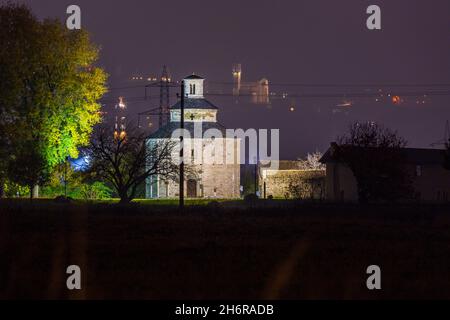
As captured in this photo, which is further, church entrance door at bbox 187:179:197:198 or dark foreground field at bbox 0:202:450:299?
church entrance door at bbox 187:179:197:198

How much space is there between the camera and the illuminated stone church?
92.6 m

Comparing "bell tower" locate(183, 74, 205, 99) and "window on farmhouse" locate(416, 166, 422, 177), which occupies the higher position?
"bell tower" locate(183, 74, 205, 99)

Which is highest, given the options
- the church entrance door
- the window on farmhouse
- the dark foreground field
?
the window on farmhouse

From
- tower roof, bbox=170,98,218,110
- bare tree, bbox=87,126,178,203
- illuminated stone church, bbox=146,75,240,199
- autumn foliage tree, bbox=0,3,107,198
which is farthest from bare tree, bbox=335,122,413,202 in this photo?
tower roof, bbox=170,98,218,110

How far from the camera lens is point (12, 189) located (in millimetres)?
65875

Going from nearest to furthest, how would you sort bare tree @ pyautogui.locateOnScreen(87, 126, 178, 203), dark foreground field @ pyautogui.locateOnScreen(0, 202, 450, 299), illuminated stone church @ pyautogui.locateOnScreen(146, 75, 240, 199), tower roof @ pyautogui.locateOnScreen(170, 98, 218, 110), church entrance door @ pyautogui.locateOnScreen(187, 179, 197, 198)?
dark foreground field @ pyautogui.locateOnScreen(0, 202, 450, 299) → bare tree @ pyautogui.locateOnScreen(87, 126, 178, 203) → illuminated stone church @ pyautogui.locateOnScreen(146, 75, 240, 199) → church entrance door @ pyautogui.locateOnScreen(187, 179, 197, 198) → tower roof @ pyautogui.locateOnScreen(170, 98, 218, 110)

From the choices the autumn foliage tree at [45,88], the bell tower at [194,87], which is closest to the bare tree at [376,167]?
the autumn foliage tree at [45,88]

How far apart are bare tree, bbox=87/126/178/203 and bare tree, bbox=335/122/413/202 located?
39.0 ft

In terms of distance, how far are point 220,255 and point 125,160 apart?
37.7m

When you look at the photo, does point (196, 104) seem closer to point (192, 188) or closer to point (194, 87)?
point (194, 87)

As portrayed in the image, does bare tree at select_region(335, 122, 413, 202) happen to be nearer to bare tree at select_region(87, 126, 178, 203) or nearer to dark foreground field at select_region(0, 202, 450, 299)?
bare tree at select_region(87, 126, 178, 203)

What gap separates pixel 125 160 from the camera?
63531mm

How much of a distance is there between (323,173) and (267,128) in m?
112
